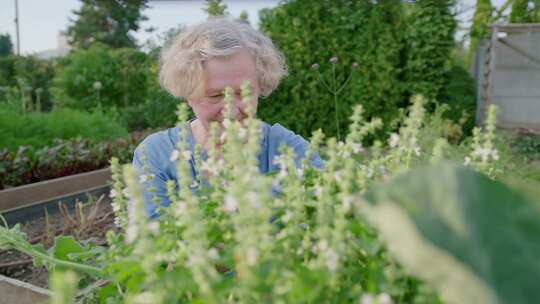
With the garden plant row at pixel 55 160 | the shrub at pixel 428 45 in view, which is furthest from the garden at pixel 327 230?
the shrub at pixel 428 45

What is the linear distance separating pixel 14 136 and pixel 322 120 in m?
4.29

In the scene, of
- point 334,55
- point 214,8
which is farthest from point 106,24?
point 334,55

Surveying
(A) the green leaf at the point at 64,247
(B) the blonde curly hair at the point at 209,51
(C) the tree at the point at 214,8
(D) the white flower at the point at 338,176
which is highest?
(C) the tree at the point at 214,8

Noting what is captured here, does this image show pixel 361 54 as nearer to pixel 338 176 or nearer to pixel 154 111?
pixel 154 111

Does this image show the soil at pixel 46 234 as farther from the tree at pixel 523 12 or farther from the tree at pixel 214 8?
the tree at pixel 523 12

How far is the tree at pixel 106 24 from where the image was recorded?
3269cm

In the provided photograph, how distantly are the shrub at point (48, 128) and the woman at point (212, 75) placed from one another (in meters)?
3.43

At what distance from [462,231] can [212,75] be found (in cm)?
138

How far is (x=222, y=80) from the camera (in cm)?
179

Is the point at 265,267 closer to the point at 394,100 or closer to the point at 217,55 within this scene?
the point at 217,55

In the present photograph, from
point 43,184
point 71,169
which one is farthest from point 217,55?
point 71,169

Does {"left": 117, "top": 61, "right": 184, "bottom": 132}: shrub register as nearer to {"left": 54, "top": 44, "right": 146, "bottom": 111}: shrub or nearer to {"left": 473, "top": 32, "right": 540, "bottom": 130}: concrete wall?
{"left": 54, "top": 44, "right": 146, "bottom": 111}: shrub

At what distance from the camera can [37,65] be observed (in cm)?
1783

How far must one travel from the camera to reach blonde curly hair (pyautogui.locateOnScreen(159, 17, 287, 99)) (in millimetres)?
1831
